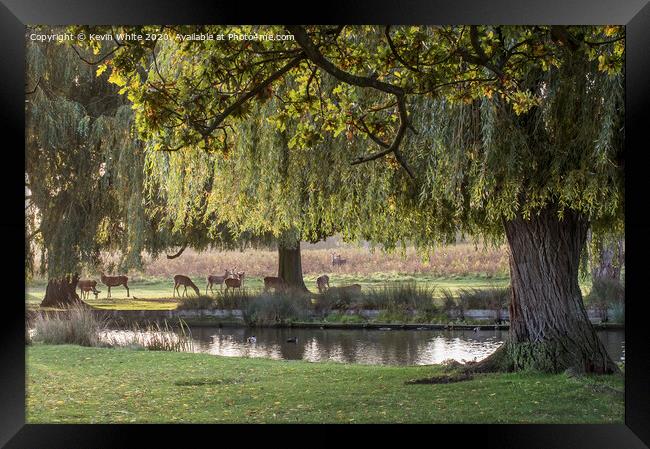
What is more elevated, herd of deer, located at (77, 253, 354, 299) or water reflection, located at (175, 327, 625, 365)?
herd of deer, located at (77, 253, 354, 299)

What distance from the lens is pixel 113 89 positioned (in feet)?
28.1

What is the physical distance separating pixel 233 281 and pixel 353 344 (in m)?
1.37

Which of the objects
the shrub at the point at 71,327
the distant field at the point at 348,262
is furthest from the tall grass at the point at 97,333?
the distant field at the point at 348,262

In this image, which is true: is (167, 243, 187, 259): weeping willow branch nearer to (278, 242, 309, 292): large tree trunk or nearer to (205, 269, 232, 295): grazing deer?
(205, 269, 232, 295): grazing deer

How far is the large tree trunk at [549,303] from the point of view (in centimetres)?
642

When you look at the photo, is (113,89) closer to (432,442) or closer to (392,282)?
(392,282)

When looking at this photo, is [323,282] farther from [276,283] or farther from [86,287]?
[86,287]

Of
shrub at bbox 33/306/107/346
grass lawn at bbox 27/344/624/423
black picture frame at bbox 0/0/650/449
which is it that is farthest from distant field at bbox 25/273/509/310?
black picture frame at bbox 0/0/650/449

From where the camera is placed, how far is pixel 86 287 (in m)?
7.30

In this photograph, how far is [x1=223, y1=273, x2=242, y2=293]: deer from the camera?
735 centimetres

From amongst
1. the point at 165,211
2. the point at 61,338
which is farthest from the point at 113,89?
the point at 61,338

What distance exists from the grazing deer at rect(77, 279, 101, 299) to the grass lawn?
616mm

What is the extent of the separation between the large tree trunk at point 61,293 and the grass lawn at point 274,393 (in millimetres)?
496

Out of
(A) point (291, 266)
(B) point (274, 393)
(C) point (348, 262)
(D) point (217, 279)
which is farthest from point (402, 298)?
(D) point (217, 279)
